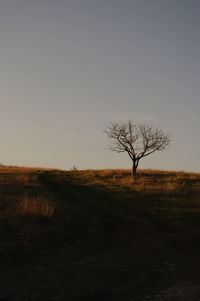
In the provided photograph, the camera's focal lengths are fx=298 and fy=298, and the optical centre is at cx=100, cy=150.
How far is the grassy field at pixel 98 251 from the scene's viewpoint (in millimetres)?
6945

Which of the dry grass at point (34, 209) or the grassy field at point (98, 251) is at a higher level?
the dry grass at point (34, 209)

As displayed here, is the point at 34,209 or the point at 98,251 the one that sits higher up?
the point at 34,209

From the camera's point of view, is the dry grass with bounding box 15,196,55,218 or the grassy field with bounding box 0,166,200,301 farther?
the dry grass with bounding box 15,196,55,218

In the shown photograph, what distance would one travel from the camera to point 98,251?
33.5ft

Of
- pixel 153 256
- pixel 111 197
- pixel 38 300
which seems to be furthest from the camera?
pixel 111 197

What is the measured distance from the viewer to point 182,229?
13.4 metres

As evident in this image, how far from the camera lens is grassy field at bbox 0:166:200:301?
6.95 meters

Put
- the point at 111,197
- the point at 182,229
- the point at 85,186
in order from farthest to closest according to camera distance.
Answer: the point at 85,186, the point at 111,197, the point at 182,229

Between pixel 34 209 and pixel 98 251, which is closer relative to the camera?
pixel 98 251

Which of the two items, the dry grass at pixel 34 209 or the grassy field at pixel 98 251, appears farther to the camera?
the dry grass at pixel 34 209

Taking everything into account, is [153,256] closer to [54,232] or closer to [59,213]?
[54,232]

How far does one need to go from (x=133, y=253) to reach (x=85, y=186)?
15903mm

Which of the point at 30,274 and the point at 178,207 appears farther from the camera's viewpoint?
the point at 178,207

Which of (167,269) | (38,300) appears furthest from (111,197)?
(38,300)
